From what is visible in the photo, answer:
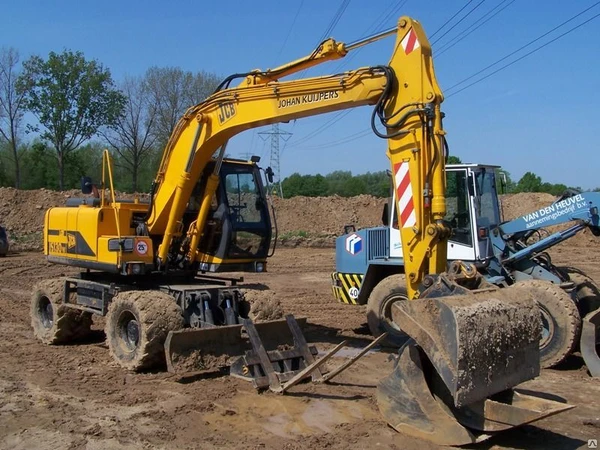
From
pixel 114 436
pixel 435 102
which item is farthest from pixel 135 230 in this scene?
pixel 435 102

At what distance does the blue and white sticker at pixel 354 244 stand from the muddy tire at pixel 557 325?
2.87 m

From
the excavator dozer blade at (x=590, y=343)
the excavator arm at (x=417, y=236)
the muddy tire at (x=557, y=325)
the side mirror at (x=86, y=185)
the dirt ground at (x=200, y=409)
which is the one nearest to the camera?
the excavator arm at (x=417, y=236)

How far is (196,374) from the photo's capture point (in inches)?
276

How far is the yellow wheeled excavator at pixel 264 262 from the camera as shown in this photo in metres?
4.82

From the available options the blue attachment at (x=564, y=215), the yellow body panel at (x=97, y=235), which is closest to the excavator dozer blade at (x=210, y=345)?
the yellow body panel at (x=97, y=235)

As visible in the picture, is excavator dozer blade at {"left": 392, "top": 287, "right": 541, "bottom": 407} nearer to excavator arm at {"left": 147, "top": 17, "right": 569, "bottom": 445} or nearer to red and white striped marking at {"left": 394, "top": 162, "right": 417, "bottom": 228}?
excavator arm at {"left": 147, "top": 17, "right": 569, "bottom": 445}

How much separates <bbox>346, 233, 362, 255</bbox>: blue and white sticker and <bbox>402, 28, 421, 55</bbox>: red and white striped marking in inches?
162

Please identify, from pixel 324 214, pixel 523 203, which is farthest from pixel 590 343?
pixel 523 203

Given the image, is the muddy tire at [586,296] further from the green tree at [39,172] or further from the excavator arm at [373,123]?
the green tree at [39,172]

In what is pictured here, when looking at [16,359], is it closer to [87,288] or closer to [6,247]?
[87,288]

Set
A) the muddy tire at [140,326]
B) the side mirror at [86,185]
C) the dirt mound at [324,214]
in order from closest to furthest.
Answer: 1. the muddy tire at [140,326]
2. the side mirror at [86,185]
3. the dirt mound at [324,214]

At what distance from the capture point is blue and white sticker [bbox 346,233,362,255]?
979 cm

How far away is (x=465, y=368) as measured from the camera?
457cm

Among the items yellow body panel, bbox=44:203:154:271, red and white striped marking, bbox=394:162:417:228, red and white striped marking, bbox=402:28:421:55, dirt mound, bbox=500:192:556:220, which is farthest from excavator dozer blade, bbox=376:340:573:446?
dirt mound, bbox=500:192:556:220
